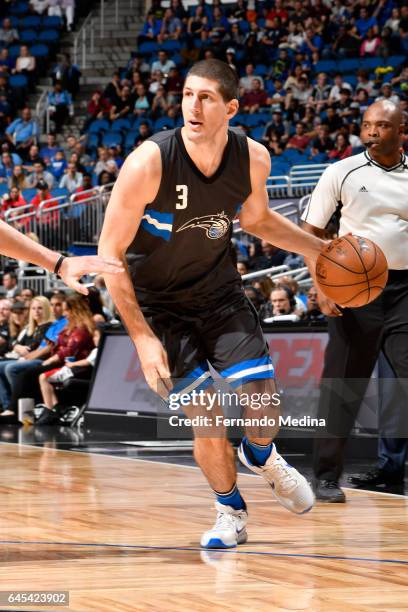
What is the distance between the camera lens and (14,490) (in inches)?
252

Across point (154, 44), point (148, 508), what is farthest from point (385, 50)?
point (148, 508)

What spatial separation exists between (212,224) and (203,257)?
144 millimetres

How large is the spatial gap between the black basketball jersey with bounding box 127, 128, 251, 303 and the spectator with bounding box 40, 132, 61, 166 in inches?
629

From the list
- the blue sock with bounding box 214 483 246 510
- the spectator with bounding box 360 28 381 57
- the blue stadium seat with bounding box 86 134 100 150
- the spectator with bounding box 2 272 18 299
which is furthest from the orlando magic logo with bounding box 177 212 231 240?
the blue stadium seat with bounding box 86 134 100 150

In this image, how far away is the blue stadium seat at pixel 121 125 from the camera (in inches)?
792

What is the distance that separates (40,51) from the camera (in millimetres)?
23516

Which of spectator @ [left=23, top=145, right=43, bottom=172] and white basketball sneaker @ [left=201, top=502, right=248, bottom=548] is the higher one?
white basketball sneaker @ [left=201, top=502, right=248, bottom=548]

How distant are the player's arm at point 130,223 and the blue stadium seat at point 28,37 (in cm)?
2043

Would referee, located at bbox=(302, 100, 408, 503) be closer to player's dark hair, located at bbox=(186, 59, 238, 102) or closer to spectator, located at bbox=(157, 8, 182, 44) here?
player's dark hair, located at bbox=(186, 59, 238, 102)

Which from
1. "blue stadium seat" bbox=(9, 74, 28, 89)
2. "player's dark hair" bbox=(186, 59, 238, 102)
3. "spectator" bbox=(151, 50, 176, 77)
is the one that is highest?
"player's dark hair" bbox=(186, 59, 238, 102)

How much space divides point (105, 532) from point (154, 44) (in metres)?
18.1

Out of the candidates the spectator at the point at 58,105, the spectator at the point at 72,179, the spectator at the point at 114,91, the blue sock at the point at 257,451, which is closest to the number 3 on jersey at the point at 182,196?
the blue sock at the point at 257,451

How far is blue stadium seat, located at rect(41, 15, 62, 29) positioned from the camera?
24.0 metres

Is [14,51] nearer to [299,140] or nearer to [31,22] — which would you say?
[31,22]
